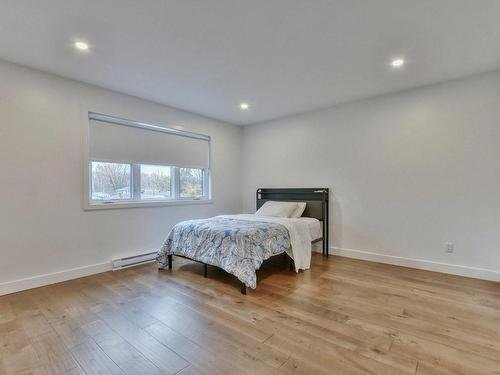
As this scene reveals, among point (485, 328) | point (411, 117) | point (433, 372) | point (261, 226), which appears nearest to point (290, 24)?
point (261, 226)

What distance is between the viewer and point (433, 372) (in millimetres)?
1550

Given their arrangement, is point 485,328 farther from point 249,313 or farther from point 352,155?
point 352,155

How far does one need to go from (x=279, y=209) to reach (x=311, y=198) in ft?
2.06

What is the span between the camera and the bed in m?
2.81

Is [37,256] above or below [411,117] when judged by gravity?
below

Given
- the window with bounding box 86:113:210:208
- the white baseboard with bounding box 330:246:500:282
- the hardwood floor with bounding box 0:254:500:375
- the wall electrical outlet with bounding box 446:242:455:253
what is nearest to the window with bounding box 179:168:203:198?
the window with bounding box 86:113:210:208

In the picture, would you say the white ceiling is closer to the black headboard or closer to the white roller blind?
the white roller blind

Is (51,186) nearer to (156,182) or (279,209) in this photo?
(156,182)

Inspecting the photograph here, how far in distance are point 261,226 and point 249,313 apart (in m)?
1.13

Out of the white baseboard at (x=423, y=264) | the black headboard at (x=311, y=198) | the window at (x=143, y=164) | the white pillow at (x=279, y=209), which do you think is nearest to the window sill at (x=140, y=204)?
the window at (x=143, y=164)

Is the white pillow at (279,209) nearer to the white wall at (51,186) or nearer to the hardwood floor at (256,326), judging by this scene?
the hardwood floor at (256,326)

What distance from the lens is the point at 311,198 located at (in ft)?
14.8

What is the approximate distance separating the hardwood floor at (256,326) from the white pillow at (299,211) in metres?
1.26

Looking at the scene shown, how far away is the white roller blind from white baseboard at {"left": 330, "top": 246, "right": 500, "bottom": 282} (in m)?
2.94
